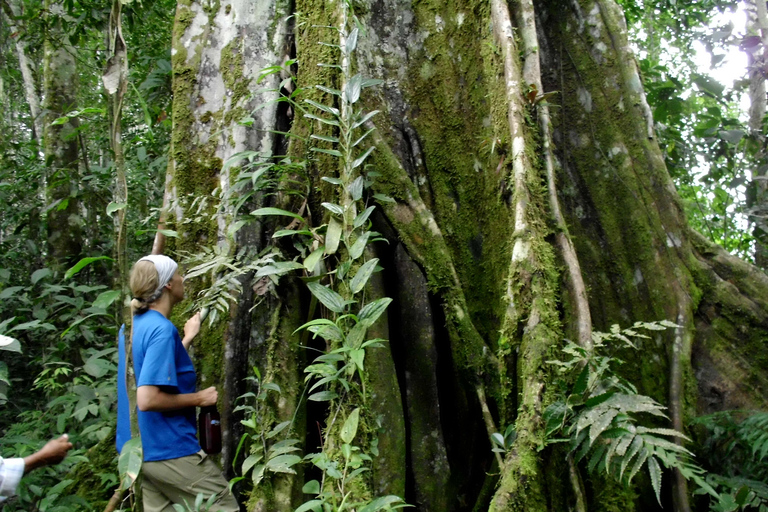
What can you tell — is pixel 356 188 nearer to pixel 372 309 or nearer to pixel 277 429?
pixel 372 309

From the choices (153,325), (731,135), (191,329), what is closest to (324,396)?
(153,325)

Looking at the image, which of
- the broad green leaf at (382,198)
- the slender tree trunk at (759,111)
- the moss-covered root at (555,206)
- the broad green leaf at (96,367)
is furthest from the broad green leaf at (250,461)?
the slender tree trunk at (759,111)

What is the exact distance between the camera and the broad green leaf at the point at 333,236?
235 centimetres

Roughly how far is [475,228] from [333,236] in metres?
0.85

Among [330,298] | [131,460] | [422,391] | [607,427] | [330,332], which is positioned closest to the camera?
[131,460]

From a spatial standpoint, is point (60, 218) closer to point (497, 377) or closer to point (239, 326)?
point (239, 326)

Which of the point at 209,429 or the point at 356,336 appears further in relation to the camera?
the point at 209,429

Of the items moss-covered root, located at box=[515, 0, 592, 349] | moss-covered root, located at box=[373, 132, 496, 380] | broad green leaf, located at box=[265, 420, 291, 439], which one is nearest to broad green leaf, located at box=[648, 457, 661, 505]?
moss-covered root, located at box=[515, 0, 592, 349]

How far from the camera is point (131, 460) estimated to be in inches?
59.5

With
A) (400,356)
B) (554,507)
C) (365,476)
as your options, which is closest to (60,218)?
(400,356)

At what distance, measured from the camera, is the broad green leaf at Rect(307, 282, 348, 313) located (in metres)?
2.11

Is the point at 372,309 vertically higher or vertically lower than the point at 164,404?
higher

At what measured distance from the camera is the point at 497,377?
2.49m

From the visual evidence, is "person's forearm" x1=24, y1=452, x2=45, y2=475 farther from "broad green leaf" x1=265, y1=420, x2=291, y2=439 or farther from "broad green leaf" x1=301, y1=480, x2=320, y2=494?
"broad green leaf" x1=301, y1=480, x2=320, y2=494
